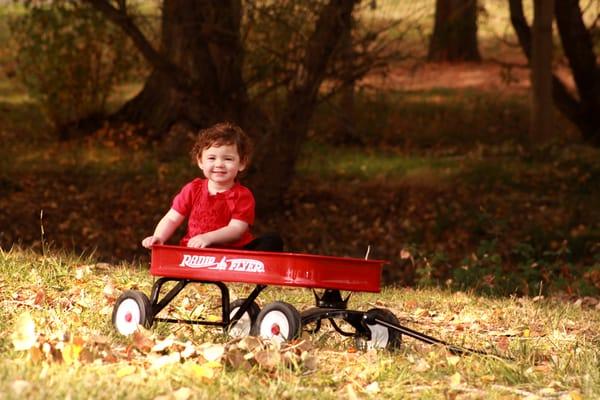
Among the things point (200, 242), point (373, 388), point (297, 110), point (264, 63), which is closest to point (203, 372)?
point (373, 388)

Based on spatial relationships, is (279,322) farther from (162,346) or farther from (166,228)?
(166,228)

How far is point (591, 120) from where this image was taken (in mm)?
18469

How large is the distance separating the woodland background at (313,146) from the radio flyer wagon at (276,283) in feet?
12.9

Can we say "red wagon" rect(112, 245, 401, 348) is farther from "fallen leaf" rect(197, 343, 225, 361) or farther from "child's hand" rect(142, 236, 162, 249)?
"fallen leaf" rect(197, 343, 225, 361)

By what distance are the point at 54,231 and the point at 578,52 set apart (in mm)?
8349

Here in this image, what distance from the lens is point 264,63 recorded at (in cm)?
1405

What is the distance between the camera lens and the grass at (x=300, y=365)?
181 inches

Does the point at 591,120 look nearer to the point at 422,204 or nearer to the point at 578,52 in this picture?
the point at 578,52

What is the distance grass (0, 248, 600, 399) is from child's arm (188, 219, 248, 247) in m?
0.46

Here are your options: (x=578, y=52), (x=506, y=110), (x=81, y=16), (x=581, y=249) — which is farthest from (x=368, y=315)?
(x=506, y=110)

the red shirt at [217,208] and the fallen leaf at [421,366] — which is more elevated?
the red shirt at [217,208]

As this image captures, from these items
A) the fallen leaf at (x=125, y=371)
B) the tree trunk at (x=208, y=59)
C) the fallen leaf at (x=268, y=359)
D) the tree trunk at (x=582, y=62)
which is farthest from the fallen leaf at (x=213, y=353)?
the tree trunk at (x=582, y=62)

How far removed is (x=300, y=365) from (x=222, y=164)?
1.35 meters

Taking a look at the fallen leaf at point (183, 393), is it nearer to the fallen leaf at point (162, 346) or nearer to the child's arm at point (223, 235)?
the fallen leaf at point (162, 346)
